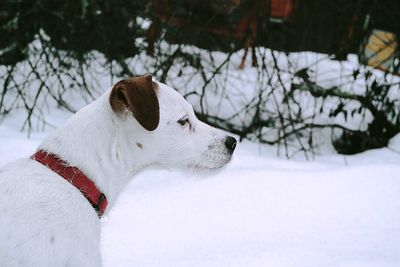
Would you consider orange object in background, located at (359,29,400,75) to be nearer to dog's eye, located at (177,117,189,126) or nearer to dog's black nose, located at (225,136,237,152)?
dog's black nose, located at (225,136,237,152)

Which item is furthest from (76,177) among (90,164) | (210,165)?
(210,165)

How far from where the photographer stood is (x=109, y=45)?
20.4 feet


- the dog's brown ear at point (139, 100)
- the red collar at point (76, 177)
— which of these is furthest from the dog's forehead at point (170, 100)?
the red collar at point (76, 177)

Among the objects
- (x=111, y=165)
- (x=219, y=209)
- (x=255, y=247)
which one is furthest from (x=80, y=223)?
(x=219, y=209)

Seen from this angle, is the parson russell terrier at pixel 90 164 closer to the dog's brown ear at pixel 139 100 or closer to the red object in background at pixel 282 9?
the dog's brown ear at pixel 139 100

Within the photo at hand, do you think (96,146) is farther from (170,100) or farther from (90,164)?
(170,100)

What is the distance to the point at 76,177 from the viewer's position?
2232mm

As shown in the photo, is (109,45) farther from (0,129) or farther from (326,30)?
(326,30)

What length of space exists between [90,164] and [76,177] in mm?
92

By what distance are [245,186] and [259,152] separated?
115 centimetres

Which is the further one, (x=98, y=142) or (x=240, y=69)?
(x=240, y=69)

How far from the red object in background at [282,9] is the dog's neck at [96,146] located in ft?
25.1

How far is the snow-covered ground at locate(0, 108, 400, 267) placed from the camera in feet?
10.7

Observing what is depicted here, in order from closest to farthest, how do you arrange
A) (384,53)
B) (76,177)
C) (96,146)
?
(76,177)
(96,146)
(384,53)
